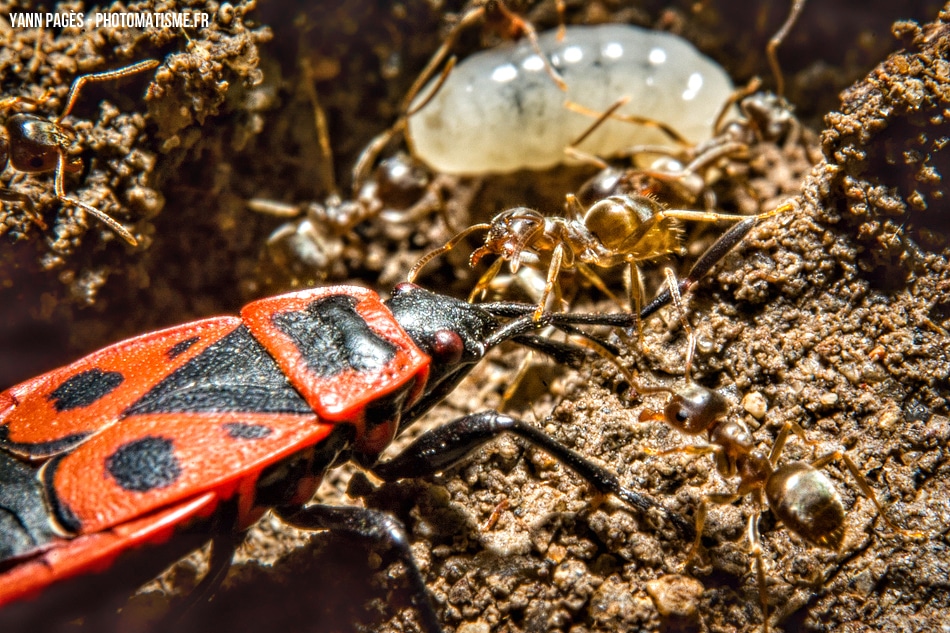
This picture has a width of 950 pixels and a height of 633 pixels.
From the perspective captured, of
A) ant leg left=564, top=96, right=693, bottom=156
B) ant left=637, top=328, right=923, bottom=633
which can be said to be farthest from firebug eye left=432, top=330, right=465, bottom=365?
ant leg left=564, top=96, right=693, bottom=156

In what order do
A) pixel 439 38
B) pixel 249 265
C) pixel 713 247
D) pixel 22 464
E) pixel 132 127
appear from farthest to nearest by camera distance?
pixel 439 38 → pixel 249 265 → pixel 132 127 → pixel 713 247 → pixel 22 464

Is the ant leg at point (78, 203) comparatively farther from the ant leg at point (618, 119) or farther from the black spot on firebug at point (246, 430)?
the ant leg at point (618, 119)

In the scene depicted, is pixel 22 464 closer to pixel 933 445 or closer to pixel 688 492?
pixel 688 492

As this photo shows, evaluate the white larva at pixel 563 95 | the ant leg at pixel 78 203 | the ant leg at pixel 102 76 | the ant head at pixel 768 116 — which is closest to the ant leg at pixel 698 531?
the white larva at pixel 563 95

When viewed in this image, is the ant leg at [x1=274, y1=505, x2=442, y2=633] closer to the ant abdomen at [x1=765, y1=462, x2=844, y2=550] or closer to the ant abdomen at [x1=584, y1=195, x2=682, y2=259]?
the ant abdomen at [x1=765, y1=462, x2=844, y2=550]

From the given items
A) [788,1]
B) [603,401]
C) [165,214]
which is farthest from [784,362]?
[165,214]

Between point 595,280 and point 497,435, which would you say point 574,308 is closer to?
point 595,280
